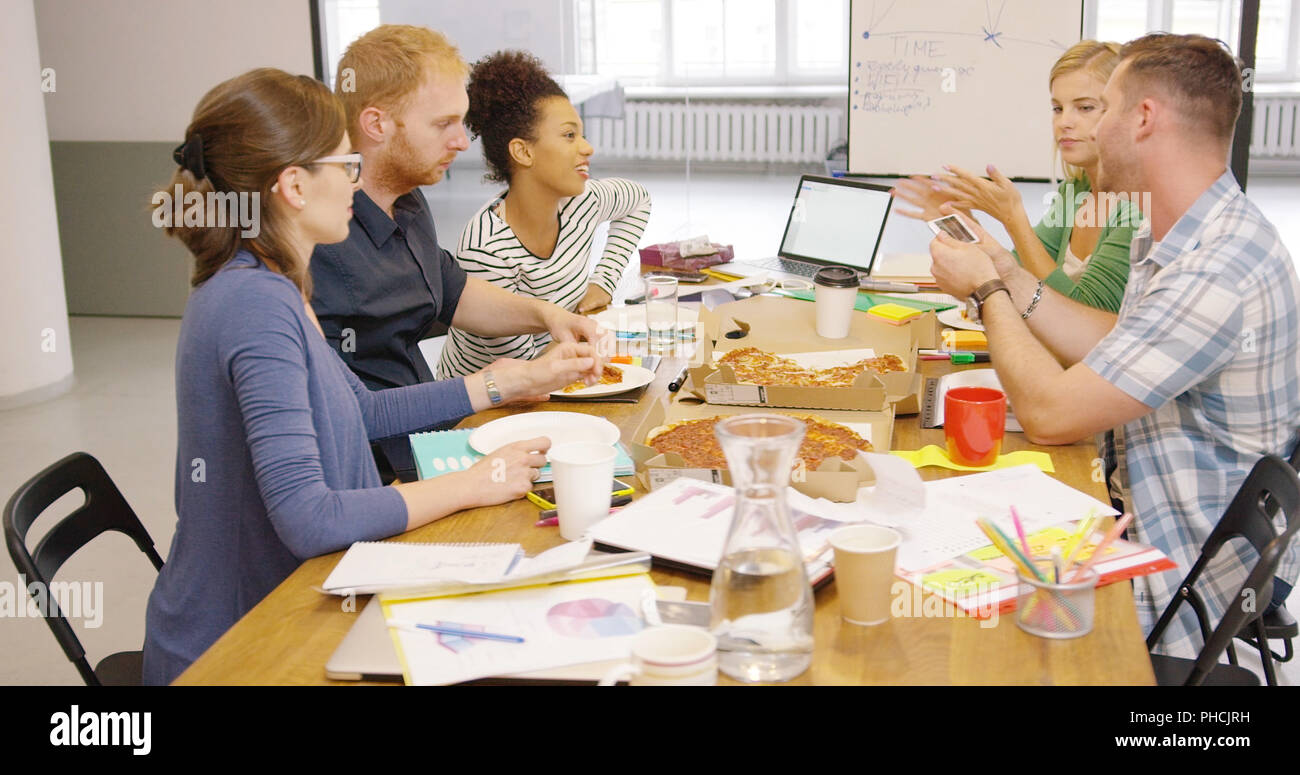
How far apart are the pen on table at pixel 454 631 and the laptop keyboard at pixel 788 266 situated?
2.21m

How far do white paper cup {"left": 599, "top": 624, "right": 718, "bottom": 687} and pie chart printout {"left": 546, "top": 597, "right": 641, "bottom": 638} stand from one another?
5.4 inches

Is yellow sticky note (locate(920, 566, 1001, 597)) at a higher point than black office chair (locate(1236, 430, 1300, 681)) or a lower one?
higher

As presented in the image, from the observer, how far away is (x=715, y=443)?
1.83 meters

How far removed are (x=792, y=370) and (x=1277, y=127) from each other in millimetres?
7991

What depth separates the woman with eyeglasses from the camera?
154 centimetres

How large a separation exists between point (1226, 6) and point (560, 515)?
22.0 ft

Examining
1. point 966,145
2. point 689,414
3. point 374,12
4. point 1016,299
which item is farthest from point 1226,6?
point 689,414

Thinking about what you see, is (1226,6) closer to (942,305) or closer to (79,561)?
(942,305)

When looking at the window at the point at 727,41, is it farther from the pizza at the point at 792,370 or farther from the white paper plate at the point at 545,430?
the white paper plate at the point at 545,430

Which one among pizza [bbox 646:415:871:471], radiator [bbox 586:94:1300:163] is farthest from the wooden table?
radiator [bbox 586:94:1300:163]

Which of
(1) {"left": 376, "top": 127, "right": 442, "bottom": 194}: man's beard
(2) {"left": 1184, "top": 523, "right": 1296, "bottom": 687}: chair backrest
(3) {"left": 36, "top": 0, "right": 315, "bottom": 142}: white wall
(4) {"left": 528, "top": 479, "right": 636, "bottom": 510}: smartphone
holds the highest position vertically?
(3) {"left": 36, "top": 0, "right": 315, "bottom": 142}: white wall

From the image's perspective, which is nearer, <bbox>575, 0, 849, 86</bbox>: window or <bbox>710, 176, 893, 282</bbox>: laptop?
<bbox>710, 176, 893, 282</bbox>: laptop

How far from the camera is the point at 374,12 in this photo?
5488mm

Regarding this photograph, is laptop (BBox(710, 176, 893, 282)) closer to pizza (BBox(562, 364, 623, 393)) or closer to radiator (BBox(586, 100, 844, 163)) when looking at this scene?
pizza (BBox(562, 364, 623, 393))
